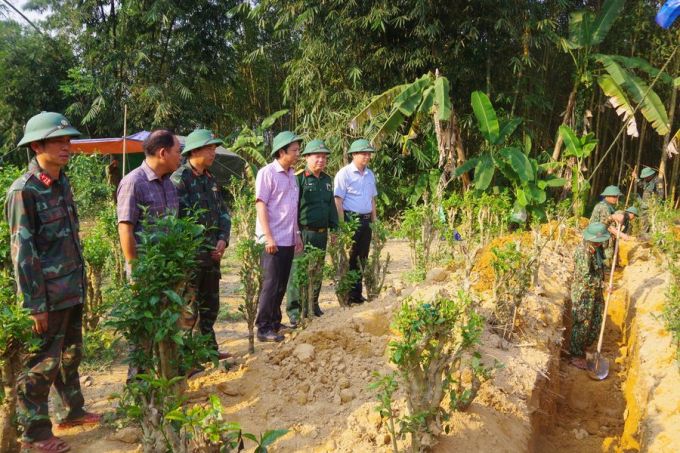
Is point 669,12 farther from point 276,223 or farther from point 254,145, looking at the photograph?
point 254,145

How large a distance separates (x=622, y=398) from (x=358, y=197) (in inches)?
126

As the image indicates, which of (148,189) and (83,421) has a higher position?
(148,189)

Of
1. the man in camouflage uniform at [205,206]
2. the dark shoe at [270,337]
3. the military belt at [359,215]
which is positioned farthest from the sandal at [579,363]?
the man in camouflage uniform at [205,206]

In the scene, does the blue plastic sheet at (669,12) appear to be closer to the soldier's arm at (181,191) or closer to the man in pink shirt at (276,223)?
the man in pink shirt at (276,223)

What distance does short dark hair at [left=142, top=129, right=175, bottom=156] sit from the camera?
3238 millimetres

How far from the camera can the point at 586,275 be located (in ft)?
17.2

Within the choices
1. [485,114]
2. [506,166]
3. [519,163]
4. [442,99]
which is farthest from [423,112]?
[519,163]

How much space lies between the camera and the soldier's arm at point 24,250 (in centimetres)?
263

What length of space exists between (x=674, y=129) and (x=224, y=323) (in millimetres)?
12288

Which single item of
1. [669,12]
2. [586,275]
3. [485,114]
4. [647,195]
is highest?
[669,12]

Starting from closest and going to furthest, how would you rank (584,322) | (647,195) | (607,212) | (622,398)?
(622,398)
(584,322)
(607,212)
(647,195)

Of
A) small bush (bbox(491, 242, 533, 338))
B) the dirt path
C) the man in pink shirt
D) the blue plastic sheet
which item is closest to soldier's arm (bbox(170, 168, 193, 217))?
the man in pink shirt

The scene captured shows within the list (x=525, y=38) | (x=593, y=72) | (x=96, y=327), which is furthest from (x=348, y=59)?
(x=96, y=327)

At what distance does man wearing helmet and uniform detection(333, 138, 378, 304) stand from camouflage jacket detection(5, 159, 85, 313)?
9.27ft
